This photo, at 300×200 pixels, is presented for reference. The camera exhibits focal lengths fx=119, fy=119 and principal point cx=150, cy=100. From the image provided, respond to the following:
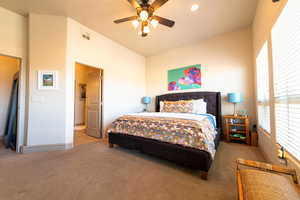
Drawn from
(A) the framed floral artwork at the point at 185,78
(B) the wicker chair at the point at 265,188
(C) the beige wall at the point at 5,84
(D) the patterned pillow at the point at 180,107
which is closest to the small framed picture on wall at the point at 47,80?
(C) the beige wall at the point at 5,84

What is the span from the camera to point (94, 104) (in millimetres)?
3848

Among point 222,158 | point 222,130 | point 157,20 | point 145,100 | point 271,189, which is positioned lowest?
point 222,158

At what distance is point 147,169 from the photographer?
1909mm

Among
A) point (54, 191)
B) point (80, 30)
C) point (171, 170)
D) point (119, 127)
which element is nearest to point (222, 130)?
point (171, 170)

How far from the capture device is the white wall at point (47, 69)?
8.57 feet

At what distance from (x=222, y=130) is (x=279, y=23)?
2718mm

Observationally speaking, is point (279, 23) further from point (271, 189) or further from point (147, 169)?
point (147, 169)

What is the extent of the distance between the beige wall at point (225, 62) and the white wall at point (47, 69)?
3.47 metres

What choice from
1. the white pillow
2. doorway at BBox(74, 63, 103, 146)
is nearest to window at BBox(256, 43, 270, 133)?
the white pillow

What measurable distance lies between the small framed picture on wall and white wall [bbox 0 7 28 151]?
0.35m

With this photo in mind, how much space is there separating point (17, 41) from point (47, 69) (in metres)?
0.84

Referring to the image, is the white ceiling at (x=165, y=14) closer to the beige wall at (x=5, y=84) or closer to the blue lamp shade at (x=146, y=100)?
the beige wall at (x=5, y=84)

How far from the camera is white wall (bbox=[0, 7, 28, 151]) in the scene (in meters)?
2.48

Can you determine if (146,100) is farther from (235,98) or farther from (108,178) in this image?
(108,178)
